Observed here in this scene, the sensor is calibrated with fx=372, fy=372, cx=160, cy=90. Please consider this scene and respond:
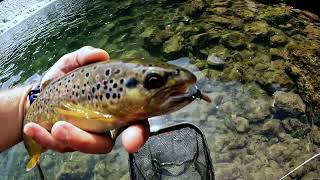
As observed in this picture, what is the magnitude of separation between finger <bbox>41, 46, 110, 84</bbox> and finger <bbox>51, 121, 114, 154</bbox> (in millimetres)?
687

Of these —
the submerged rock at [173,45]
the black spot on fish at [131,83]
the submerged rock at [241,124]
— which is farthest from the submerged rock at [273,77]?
the black spot on fish at [131,83]

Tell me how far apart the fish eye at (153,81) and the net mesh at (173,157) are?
6.15 ft

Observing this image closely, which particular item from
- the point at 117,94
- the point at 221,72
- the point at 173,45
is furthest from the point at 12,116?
the point at 173,45

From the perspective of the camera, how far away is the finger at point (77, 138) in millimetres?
2750

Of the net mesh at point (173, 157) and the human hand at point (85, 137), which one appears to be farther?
the net mesh at point (173, 157)

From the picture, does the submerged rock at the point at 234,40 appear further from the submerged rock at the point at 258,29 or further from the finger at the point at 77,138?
the finger at the point at 77,138

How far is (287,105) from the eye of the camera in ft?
23.9

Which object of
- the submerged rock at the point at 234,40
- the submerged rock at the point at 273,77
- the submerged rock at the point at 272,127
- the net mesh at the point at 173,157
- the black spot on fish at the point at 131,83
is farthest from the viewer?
the submerged rock at the point at 234,40

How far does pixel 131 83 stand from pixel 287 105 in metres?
5.38

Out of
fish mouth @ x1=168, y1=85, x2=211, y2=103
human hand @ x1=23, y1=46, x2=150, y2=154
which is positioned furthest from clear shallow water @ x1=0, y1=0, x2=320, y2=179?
fish mouth @ x1=168, y1=85, x2=211, y2=103

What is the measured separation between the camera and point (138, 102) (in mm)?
2564

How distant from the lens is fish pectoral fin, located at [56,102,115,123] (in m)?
2.74

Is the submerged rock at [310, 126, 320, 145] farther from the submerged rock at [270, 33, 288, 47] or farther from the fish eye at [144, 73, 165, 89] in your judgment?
→ the fish eye at [144, 73, 165, 89]

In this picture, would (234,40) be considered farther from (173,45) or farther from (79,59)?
(79,59)
